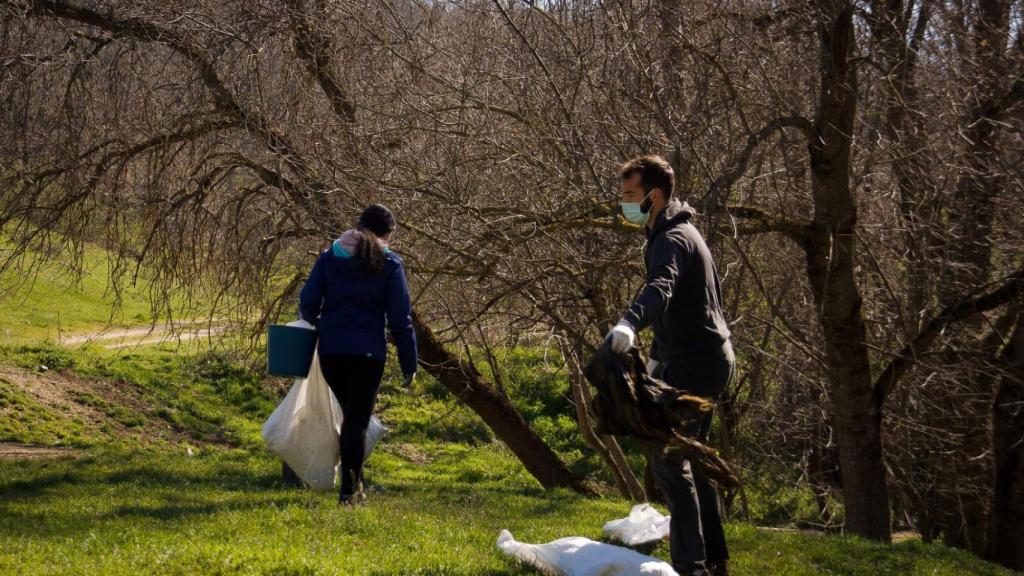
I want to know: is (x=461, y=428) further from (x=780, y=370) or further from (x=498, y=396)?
(x=780, y=370)

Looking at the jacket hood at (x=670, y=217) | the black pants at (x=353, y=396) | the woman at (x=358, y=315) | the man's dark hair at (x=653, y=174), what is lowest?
the black pants at (x=353, y=396)

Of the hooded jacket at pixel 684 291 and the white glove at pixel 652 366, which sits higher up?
the hooded jacket at pixel 684 291

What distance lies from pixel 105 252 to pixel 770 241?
6790 millimetres

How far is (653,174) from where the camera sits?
199 inches

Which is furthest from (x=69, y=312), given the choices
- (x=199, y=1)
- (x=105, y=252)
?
(x=199, y=1)

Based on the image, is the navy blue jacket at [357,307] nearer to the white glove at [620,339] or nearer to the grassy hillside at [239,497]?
the grassy hillside at [239,497]

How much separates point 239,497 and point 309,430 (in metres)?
0.75

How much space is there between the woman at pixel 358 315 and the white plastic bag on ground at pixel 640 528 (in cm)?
160

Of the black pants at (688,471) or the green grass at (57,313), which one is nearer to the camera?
the black pants at (688,471)

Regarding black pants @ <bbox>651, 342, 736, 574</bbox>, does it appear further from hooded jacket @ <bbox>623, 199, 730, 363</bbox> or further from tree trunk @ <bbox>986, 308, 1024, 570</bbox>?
tree trunk @ <bbox>986, 308, 1024, 570</bbox>

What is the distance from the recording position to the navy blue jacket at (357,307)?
669 centimetres

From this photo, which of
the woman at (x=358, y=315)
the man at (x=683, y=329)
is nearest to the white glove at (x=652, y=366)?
the man at (x=683, y=329)

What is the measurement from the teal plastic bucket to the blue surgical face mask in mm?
2584

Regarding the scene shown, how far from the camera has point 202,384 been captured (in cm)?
1862
